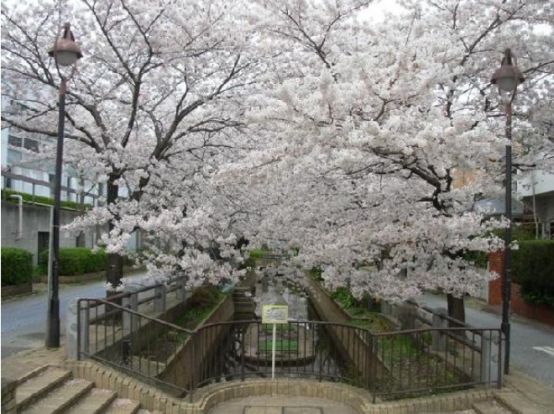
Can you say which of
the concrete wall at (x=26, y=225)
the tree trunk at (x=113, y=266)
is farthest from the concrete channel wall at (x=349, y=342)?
the concrete wall at (x=26, y=225)

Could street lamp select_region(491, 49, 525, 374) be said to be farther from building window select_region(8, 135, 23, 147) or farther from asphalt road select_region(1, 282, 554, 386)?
building window select_region(8, 135, 23, 147)

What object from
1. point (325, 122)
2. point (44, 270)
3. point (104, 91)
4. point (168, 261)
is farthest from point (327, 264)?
point (44, 270)

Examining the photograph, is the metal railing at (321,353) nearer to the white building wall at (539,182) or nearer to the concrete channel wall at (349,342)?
the concrete channel wall at (349,342)

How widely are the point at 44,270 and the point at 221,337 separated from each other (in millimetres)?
10621

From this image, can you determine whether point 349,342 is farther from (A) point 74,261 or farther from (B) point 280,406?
(A) point 74,261

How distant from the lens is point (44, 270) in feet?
68.3

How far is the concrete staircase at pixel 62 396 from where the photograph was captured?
6.62 m

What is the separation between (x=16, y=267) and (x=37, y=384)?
10.6m

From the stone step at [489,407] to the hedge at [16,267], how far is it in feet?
43.3

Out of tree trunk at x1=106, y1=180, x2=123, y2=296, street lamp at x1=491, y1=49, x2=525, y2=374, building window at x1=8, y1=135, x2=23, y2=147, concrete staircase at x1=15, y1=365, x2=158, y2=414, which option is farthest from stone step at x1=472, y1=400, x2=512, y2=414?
building window at x1=8, y1=135, x2=23, y2=147

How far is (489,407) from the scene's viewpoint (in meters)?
7.68

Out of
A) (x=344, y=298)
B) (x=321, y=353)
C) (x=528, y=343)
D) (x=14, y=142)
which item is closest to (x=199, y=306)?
(x=344, y=298)

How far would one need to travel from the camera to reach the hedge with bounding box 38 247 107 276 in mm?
21344

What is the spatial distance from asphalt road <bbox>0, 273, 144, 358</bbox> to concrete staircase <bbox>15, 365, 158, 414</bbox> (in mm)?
1333
